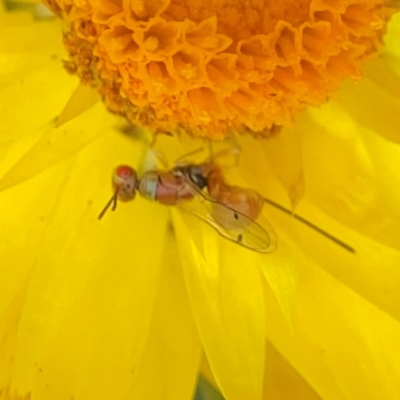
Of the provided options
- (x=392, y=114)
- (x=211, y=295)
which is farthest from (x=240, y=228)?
(x=392, y=114)

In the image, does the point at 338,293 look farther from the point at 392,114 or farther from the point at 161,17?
the point at 161,17

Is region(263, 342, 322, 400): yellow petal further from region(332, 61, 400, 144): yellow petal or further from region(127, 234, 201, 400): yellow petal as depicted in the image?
region(332, 61, 400, 144): yellow petal

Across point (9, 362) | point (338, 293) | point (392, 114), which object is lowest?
point (9, 362)

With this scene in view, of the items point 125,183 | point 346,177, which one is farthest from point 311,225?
point 125,183

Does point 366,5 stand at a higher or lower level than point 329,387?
higher

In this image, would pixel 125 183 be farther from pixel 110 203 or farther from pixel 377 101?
pixel 377 101

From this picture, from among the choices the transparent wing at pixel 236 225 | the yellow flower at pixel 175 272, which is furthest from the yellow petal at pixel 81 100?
the transparent wing at pixel 236 225
